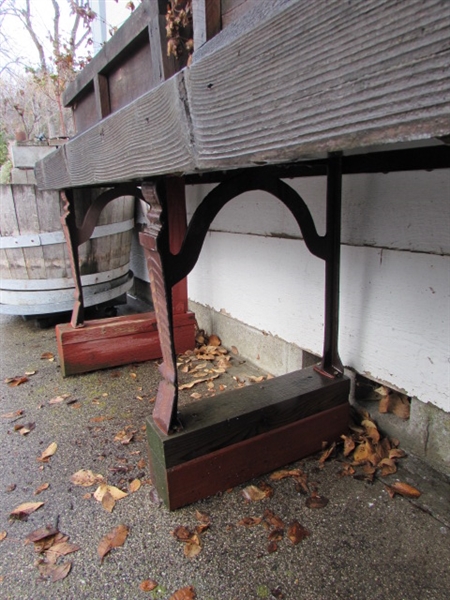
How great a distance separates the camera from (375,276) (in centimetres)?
183

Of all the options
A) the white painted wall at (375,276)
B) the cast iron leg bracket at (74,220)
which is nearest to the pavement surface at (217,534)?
the white painted wall at (375,276)

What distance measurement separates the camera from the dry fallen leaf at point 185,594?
1201 millimetres

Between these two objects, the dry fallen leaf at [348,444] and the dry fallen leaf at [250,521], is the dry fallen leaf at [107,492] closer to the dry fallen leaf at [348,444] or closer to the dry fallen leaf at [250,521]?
the dry fallen leaf at [250,521]

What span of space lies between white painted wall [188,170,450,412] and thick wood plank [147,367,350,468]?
0.28 metres

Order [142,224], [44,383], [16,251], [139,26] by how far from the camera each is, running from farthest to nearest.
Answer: [142,224] → [16,251] → [44,383] → [139,26]

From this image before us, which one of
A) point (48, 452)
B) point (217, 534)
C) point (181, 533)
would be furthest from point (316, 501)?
point (48, 452)

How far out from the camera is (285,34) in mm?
618

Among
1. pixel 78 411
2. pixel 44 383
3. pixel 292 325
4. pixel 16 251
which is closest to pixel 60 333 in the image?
pixel 44 383

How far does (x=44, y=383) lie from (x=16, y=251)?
1331mm

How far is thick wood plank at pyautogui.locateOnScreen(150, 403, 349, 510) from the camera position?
5.02 ft

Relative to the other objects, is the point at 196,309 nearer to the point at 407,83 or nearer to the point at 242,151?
the point at 242,151

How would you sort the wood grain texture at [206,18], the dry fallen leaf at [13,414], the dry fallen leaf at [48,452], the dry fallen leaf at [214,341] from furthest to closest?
the dry fallen leaf at [214,341] < the dry fallen leaf at [13,414] < the dry fallen leaf at [48,452] < the wood grain texture at [206,18]

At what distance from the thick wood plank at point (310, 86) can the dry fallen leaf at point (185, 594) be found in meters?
1.21

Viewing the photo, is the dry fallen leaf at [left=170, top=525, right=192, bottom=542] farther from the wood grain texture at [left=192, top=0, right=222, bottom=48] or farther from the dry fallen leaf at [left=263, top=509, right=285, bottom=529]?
the wood grain texture at [left=192, top=0, right=222, bottom=48]
